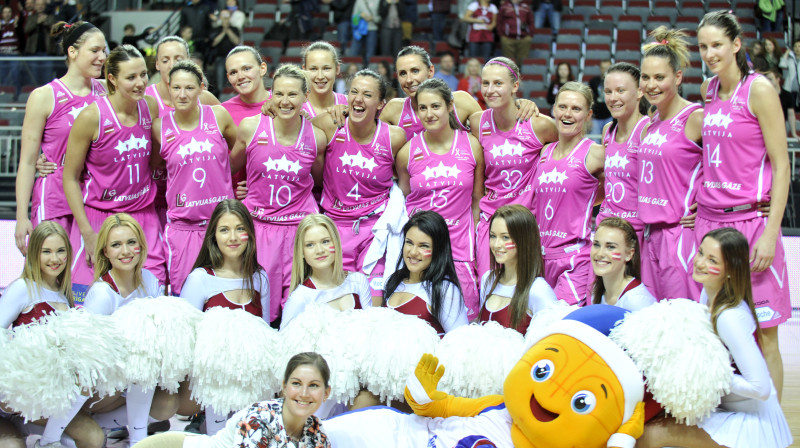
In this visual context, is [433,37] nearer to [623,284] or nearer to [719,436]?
[623,284]

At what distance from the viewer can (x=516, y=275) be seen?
11.9ft

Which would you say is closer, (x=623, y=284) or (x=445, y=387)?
(x=445, y=387)

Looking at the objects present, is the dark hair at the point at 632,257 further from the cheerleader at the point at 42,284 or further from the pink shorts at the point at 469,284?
the cheerleader at the point at 42,284

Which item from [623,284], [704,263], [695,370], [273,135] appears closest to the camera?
[695,370]

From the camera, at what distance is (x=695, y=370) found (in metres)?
2.80

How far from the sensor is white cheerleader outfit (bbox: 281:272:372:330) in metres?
3.61

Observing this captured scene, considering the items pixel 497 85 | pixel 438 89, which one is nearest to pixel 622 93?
pixel 497 85

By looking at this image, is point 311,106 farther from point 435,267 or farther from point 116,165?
point 435,267

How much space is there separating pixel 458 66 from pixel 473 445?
27.2ft

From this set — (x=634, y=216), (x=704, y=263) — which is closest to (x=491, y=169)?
(x=634, y=216)

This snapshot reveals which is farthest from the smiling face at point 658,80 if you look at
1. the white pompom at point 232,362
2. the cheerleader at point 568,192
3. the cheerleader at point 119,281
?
the cheerleader at point 119,281

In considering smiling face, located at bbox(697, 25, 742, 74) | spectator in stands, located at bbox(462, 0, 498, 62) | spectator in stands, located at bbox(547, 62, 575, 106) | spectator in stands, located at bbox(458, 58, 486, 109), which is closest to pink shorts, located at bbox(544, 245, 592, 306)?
smiling face, located at bbox(697, 25, 742, 74)

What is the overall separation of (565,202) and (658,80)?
73cm

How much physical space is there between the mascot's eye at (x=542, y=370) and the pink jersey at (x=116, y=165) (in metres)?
2.37
